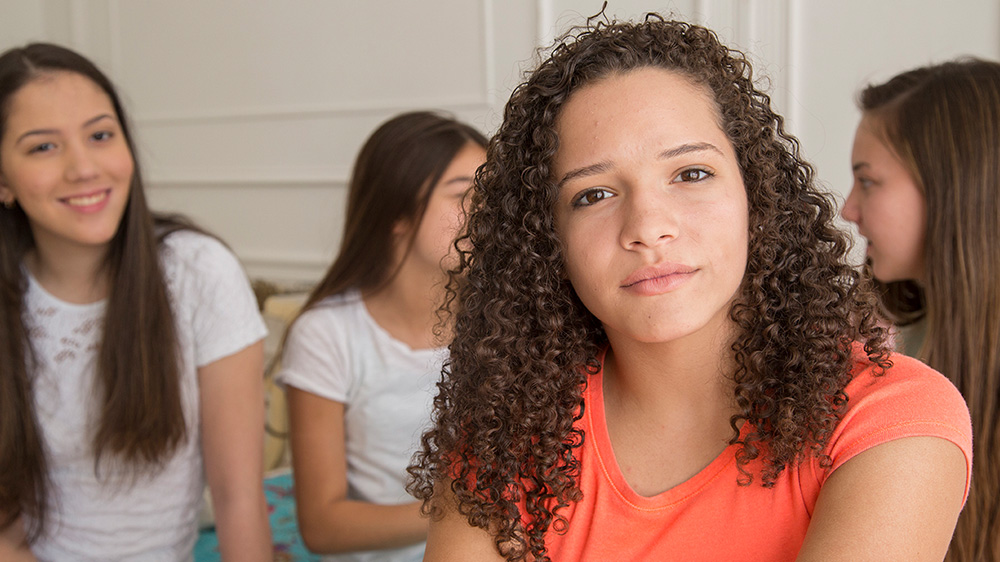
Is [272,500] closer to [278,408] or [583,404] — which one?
[278,408]

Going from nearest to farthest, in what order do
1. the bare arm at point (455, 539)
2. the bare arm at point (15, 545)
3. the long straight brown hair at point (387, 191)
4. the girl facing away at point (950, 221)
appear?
the bare arm at point (455, 539), the girl facing away at point (950, 221), the bare arm at point (15, 545), the long straight brown hair at point (387, 191)

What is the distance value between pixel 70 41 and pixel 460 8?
2.47 meters

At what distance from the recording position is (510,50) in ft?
9.62

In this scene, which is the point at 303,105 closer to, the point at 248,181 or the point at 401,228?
the point at 248,181

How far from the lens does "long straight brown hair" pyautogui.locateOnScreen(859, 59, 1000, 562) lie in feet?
4.97

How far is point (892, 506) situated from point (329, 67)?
9.83 ft

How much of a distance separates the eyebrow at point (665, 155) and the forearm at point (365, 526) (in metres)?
0.98

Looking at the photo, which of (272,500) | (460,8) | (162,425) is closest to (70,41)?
(460,8)

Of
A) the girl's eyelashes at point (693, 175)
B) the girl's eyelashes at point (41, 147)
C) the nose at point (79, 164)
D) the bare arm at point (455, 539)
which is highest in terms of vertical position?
the girl's eyelashes at point (693, 175)

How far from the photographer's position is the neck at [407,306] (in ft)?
6.66

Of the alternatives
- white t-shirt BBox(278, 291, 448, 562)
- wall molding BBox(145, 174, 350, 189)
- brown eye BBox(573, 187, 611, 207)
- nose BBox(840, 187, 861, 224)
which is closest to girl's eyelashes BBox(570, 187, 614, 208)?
brown eye BBox(573, 187, 611, 207)

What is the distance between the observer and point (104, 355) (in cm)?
182

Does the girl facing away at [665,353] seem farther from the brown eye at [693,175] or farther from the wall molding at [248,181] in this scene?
A: the wall molding at [248,181]

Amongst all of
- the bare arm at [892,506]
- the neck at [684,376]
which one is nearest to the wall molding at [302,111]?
the neck at [684,376]
